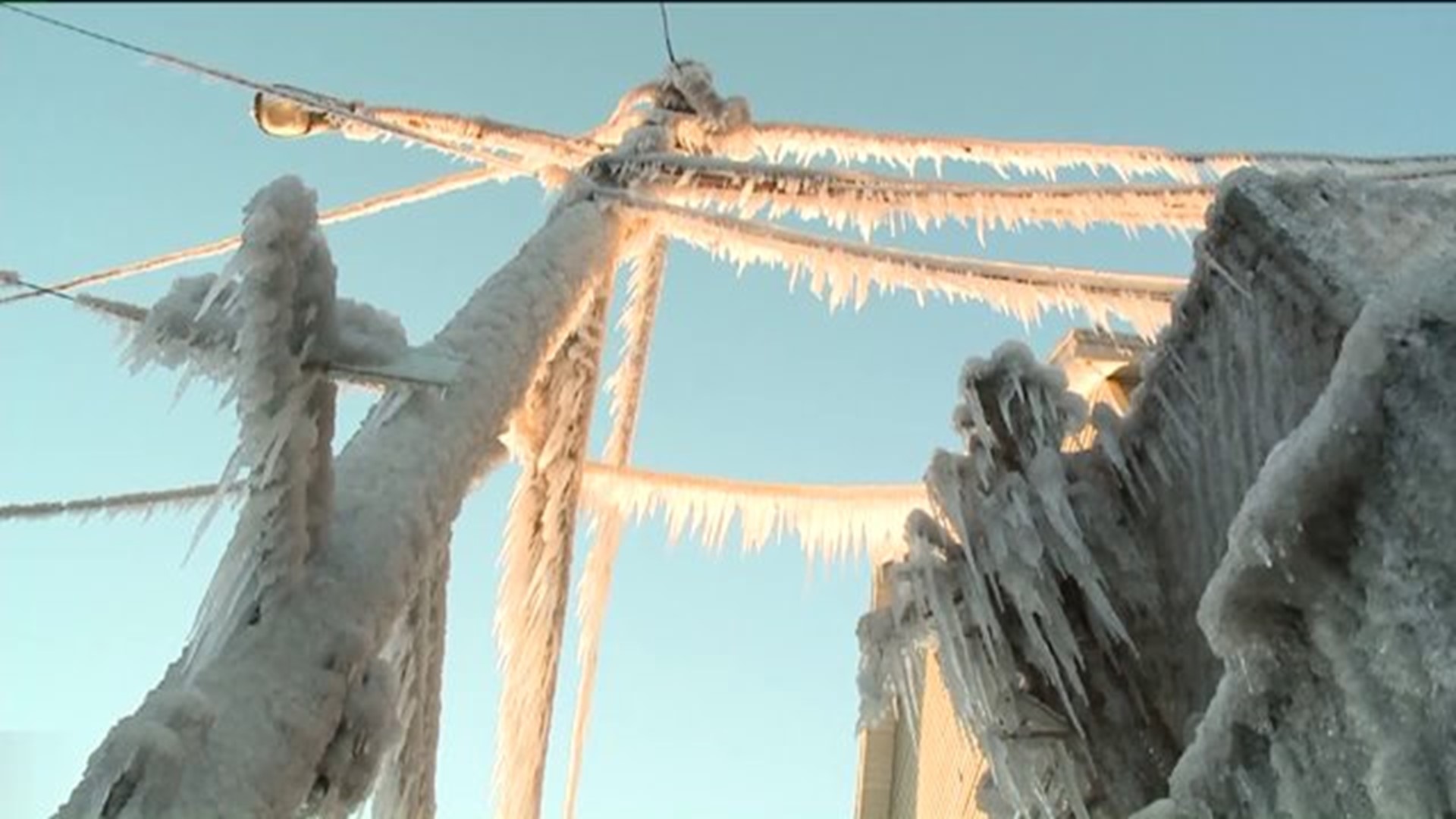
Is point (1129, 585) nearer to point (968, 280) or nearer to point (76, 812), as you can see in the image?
point (968, 280)

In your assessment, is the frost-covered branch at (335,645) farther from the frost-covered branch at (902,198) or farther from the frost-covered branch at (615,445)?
the frost-covered branch at (615,445)

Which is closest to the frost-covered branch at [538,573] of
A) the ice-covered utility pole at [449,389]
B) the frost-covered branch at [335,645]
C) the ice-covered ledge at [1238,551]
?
the ice-covered utility pole at [449,389]

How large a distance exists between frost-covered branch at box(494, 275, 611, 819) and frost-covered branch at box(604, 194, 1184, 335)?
914 mm

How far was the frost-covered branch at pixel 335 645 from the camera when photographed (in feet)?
7.54

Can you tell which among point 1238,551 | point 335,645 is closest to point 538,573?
point 335,645

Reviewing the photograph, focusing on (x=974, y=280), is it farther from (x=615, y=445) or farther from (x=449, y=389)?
(x=615, y=445)

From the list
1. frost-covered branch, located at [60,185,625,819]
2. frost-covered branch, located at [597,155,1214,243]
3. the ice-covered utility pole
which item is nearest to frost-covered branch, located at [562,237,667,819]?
→ the ice-covered utility pole

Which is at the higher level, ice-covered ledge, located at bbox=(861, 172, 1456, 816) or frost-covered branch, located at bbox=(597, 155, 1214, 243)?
frost-covered branch, located at bbox=(597, 155, 1214, 243)

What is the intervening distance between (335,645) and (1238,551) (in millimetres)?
1511

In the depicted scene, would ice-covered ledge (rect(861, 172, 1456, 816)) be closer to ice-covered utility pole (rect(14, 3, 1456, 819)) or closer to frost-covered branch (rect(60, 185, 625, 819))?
ice-covered utility pole (rect(14, 3, 1456, 819))

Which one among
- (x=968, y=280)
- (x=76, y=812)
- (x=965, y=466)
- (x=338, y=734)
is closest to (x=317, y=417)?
(x=338, y=734)

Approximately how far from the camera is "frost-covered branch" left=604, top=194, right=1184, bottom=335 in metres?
4.51

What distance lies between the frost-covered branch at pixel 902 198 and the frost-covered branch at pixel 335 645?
1.60 meters

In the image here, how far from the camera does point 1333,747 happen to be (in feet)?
7.87
